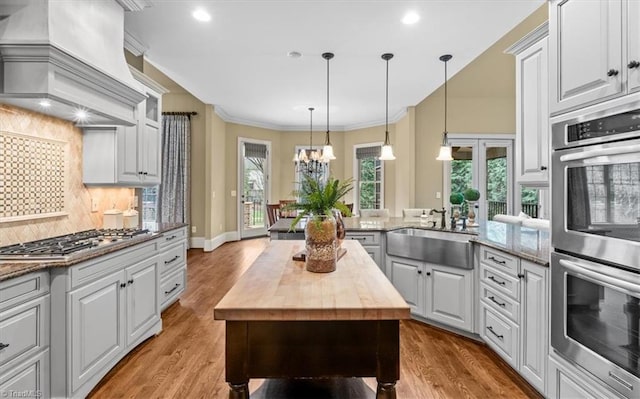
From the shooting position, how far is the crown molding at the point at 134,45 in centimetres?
340

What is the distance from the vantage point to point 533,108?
7.95 ft

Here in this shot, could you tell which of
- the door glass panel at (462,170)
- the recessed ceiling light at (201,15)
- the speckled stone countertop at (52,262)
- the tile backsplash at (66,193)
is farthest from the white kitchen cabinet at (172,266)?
the door glass panel at (462,170)

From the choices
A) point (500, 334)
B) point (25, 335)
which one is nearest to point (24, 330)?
point (25, 335)

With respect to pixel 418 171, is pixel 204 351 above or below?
below

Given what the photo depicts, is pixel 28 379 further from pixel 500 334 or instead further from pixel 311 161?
pixel 311 161

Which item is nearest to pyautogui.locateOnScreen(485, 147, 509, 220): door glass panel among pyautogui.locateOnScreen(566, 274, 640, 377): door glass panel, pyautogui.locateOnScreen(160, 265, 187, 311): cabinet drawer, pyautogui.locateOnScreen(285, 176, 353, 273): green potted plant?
pyautogui.locateOnScreen(566, 274, 640, 377): door glass panel

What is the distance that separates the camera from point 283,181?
8.87 meters

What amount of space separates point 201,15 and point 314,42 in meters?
1.23

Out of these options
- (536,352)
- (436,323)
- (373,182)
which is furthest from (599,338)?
(373,182)

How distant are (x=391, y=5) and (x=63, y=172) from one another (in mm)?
3104

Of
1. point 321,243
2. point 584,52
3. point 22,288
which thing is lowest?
point 22,288

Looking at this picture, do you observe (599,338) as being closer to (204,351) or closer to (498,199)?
(204,351)

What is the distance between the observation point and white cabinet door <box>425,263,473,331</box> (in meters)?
2.86

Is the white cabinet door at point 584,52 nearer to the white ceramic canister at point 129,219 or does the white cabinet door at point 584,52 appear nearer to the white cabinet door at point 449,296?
the white cabinet door at point 449,296
